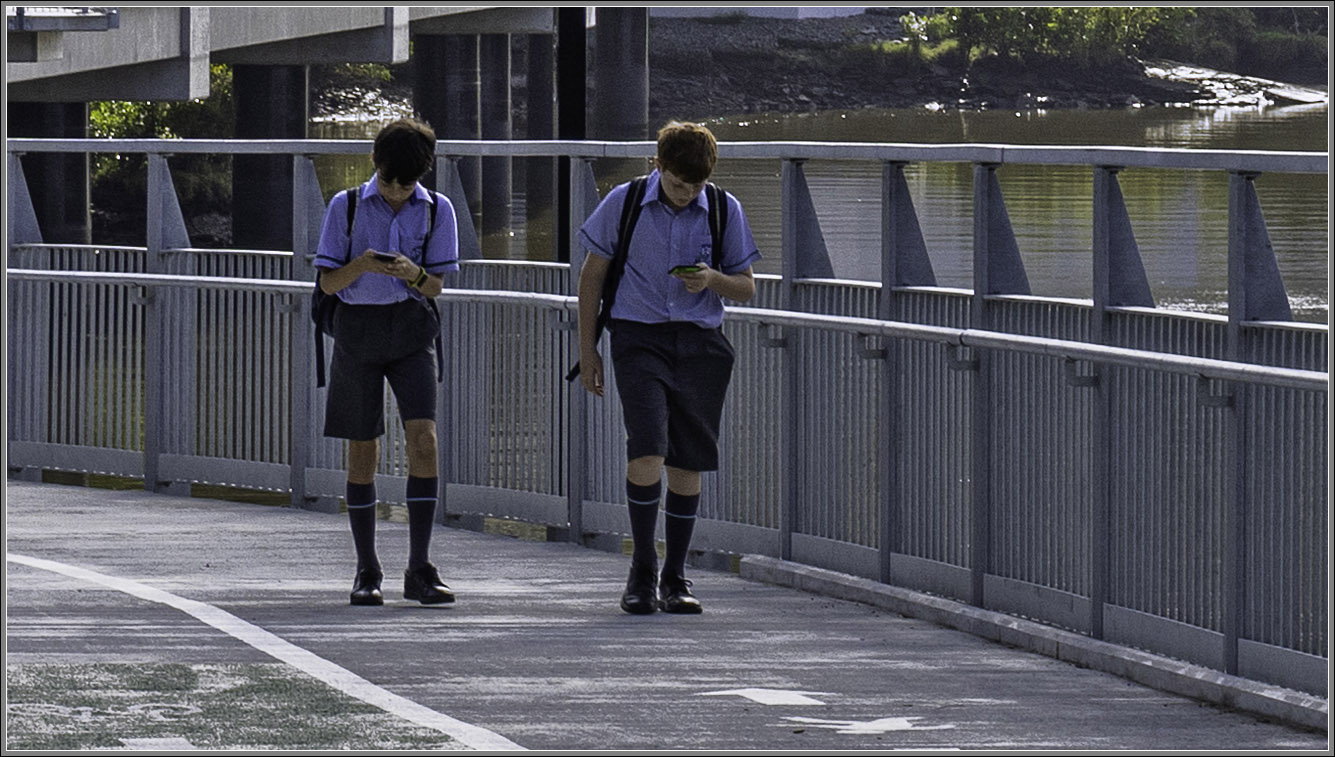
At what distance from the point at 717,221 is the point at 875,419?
40.5 inches

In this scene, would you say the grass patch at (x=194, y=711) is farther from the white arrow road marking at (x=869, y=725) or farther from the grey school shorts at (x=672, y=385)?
the grey school shorts at (x=672, y=385)

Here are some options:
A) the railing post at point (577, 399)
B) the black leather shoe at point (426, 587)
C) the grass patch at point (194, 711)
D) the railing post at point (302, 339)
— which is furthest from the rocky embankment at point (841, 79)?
the grass patch at point (194, 711)

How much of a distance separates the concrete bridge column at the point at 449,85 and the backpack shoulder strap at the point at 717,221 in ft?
169

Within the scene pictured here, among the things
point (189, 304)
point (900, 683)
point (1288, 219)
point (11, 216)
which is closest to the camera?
point (900, 683)

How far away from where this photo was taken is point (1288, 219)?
25.6 ft

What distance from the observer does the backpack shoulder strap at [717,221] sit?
26.3 ft

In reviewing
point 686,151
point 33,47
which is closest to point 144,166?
point 33,47

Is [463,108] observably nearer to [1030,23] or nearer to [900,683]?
[1030,23]

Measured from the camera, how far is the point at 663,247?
316 inches

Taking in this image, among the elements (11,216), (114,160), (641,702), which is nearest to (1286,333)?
(641,702)

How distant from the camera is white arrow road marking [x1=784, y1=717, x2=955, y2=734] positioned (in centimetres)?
632

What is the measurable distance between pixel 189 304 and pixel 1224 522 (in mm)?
A: 5686

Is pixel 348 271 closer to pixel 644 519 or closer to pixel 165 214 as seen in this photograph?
pixel 644 519

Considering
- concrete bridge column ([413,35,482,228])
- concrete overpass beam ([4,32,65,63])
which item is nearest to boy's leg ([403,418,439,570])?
concrete overpass beam ([4,32,65,63])
